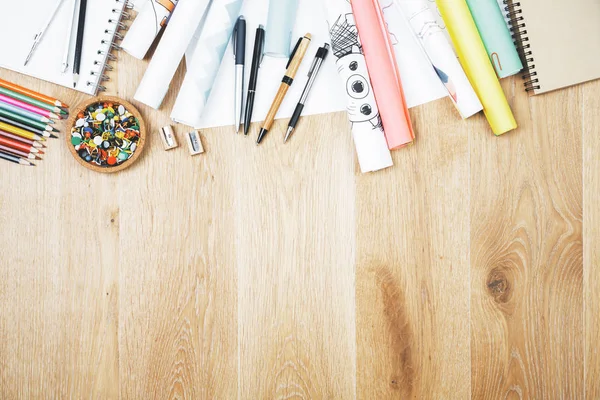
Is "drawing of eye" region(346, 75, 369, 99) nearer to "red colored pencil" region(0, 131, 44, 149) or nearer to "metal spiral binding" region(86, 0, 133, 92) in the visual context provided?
"metal spiral binding" region(86, 0, 133, 92)

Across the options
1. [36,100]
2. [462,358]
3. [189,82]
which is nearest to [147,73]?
[189,82]

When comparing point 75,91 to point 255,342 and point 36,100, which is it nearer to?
point 36,100

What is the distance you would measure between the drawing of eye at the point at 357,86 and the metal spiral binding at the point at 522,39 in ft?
0.72

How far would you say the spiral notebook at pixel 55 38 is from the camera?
0.59 meters

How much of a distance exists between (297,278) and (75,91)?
0.44m

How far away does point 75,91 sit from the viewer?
0.61 metres

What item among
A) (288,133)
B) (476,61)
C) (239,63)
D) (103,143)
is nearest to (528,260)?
(476,61)

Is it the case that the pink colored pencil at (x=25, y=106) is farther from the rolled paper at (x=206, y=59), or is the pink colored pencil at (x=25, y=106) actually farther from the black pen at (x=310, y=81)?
the black pen at (x=310, y=81)

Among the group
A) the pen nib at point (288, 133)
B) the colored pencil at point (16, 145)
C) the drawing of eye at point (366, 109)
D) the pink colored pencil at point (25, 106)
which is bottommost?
the colored pencil at point (16, 145)

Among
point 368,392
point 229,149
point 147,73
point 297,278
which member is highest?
point 147,73

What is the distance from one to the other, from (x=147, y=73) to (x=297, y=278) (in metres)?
0.37

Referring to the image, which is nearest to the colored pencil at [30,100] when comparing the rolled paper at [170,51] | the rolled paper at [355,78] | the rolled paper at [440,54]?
the rolled paper at [170,51]

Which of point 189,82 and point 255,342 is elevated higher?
point 189,82

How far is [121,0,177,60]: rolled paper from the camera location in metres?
0.58
